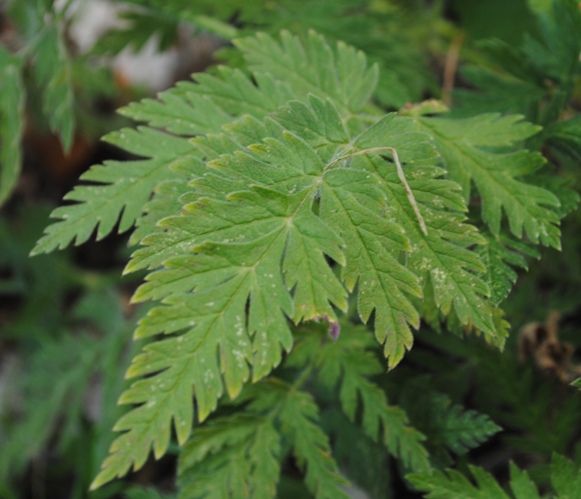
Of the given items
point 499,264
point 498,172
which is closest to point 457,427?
point 499,264

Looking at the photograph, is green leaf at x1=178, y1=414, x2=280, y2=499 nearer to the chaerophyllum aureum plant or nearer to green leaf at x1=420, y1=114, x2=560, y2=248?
the chaerophyllum aureum plant

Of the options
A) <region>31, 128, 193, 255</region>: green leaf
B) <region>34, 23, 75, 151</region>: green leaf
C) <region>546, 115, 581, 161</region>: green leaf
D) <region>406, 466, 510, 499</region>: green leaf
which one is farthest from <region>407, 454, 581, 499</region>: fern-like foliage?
<region>34, 23, 75, 151</region>: green leaf

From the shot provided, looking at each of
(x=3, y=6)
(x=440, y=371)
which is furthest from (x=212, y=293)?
(x=3, y=6)

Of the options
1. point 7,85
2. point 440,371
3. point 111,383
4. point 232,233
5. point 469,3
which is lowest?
point 440,371

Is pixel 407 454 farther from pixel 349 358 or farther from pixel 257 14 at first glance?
pixel 257 14

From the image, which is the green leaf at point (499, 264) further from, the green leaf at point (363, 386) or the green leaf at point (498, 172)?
the green leaf at point (363, 386)

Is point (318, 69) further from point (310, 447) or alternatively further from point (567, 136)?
point (310, 447)
